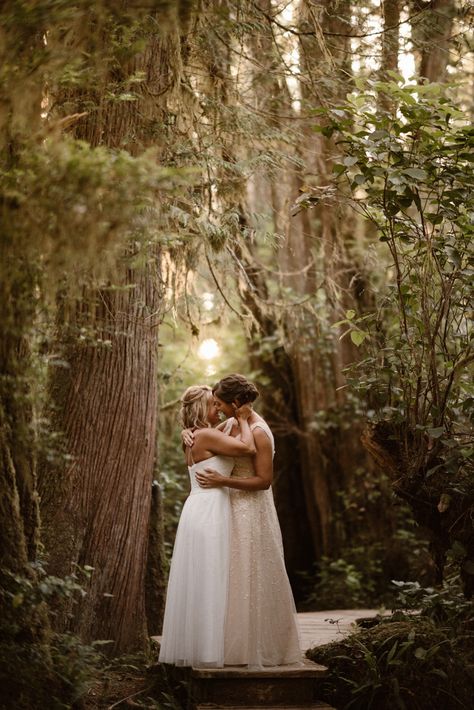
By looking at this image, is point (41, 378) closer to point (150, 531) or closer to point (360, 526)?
point (150, 531)

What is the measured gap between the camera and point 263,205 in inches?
444

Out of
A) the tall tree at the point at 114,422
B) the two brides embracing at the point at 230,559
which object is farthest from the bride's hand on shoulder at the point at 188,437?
the tall tree at the point at 114,422

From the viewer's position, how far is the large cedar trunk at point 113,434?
6.25m

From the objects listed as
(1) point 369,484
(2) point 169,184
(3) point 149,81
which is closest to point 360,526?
(1) point 369,484

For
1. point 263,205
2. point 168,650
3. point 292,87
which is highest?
point 292,87

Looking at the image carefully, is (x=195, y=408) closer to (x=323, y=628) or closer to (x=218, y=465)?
(x=218, y=465)

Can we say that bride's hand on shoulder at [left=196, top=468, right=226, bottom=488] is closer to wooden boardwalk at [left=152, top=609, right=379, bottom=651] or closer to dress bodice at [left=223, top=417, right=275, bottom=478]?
dress bodice at [left=223, top=417, right=275, bottom=478]

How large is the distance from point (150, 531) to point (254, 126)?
12.2 ft

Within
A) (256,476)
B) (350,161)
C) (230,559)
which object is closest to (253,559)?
(230,559)

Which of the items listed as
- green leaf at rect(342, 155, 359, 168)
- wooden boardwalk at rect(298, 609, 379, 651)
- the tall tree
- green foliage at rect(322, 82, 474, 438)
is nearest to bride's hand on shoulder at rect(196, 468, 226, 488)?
the tall tree

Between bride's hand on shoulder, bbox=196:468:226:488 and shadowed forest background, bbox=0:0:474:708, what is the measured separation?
852mm

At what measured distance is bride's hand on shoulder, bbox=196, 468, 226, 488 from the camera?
5910mm

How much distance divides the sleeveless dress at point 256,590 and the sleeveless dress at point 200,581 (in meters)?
0.08

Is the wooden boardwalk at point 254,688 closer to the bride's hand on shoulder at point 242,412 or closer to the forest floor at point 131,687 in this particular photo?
the forest floor at point 131,687
